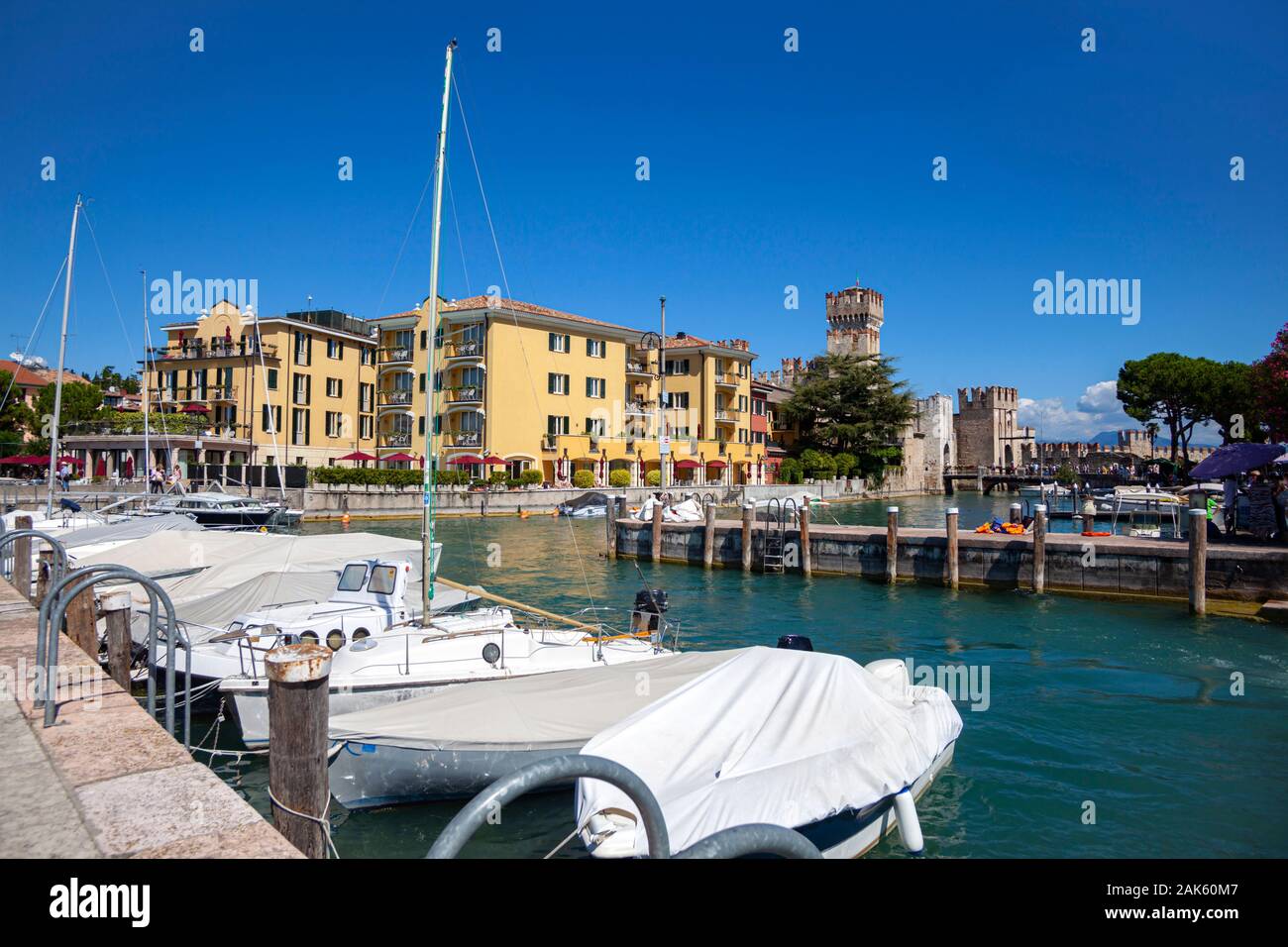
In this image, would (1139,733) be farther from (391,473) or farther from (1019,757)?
(391,473)

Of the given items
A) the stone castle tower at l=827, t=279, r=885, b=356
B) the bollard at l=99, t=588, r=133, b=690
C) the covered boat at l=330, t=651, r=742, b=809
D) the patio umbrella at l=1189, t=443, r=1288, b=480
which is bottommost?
the covered boat at l=330, t=651, r=742, b=809

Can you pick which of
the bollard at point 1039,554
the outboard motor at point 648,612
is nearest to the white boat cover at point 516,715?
the outboard motor at point 648,612

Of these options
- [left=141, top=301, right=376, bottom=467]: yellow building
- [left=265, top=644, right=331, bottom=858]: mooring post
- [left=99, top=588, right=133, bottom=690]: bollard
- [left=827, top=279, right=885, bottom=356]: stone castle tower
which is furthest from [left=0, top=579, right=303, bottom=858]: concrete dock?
[left=827, top=279, right=885, bottom=356]: stone castle tower

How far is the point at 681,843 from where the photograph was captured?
6633 mm

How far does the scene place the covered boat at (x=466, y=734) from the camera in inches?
370

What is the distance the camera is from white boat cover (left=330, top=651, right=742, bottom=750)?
30.8 feet

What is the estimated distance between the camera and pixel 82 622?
1150cm

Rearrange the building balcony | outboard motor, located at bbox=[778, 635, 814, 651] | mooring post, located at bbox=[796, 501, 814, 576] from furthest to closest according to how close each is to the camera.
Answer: the building balcony < mooring post, located at bbox=[796, 501, 814, 576] < outboard motor, located at bbox=[778, 635, 814, 651]

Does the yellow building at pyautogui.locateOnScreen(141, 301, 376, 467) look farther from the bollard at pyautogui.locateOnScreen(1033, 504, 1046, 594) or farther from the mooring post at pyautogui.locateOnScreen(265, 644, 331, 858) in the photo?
the mooring post at pyautogui.locateOnScreen(265, 644, 331, 858)

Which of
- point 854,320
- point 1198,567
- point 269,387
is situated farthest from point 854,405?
point 1198,567

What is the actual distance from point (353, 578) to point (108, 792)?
10987 millimetres

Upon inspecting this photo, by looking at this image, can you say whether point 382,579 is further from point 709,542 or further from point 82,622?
point 709,542

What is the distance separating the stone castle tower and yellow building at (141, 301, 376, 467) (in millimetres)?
72420
